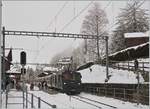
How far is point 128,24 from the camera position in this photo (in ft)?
148

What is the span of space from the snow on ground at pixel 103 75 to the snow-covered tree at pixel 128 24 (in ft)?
19.0

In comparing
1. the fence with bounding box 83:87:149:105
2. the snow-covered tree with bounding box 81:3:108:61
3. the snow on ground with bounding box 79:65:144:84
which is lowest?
the fence with bounding box 83:87:149:105

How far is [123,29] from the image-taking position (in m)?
48.1

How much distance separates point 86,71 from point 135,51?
19076 millimetres

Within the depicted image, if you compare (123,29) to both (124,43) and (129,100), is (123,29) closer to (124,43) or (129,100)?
(124,43)

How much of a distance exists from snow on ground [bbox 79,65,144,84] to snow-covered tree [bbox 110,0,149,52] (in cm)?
578

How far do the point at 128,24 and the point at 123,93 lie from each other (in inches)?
908

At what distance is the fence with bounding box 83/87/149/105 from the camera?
1904cm

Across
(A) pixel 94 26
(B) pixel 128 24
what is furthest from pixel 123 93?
(B) pixel 128 24

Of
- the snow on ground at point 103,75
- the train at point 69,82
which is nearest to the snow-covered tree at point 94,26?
the snow on ground at point 103,75

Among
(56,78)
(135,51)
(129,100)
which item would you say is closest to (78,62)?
(56,78)

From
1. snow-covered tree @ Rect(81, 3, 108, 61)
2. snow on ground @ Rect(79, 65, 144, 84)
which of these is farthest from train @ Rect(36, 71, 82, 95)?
snow-covered tree @ Rect(81, 3, 108, 61)

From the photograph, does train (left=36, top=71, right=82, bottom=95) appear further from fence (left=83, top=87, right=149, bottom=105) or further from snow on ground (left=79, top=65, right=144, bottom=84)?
snow on ground (left=79, top=65, right=144, bottom=84)

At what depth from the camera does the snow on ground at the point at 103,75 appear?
109 feet
